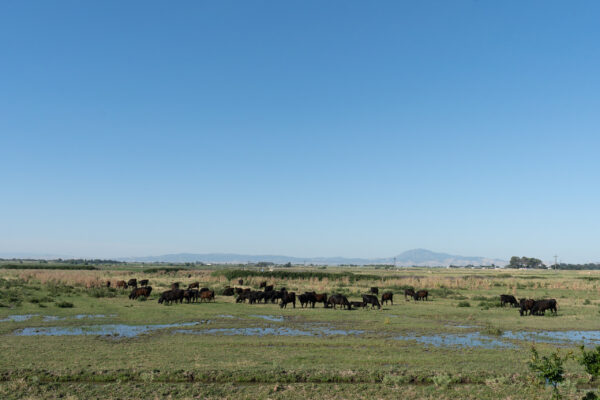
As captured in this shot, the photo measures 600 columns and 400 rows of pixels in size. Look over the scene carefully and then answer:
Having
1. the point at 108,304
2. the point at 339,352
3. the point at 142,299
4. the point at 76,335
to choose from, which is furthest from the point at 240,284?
the point at 339,352

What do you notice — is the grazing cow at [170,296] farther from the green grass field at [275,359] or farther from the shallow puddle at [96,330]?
the shallow puddle at [96,330]

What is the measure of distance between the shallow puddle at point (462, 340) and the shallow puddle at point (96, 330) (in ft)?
41.9

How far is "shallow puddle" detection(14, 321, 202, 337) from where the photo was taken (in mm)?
20219

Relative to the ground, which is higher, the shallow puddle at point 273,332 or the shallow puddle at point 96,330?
the shallow puddle at point 96,330

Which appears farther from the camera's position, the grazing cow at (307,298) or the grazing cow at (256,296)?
the grazing cow at (256,296)

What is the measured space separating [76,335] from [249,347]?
8.47 m

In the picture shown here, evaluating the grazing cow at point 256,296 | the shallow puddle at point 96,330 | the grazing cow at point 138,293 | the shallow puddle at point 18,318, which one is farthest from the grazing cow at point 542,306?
the shallow puddle at point 18,318

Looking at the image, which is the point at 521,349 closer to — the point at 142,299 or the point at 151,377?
the point at 151,377

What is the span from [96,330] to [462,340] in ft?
58.4

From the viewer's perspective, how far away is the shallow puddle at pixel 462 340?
1869 cm

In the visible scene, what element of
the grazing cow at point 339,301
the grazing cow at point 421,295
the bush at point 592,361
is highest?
the bush at point 592,361

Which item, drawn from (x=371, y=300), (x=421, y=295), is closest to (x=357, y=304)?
(x=371, y=300)

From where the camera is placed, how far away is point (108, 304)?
33.6 meters

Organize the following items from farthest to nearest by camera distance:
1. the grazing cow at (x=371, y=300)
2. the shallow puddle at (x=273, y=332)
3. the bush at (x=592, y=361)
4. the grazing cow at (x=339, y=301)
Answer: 1. the grazing cow at (x=371, y=300)
2. the grazing cow at (x=339, y=301)
3. the shallow puddle at (x=273, y=332)
4. the bush at (x=592, y=361)
